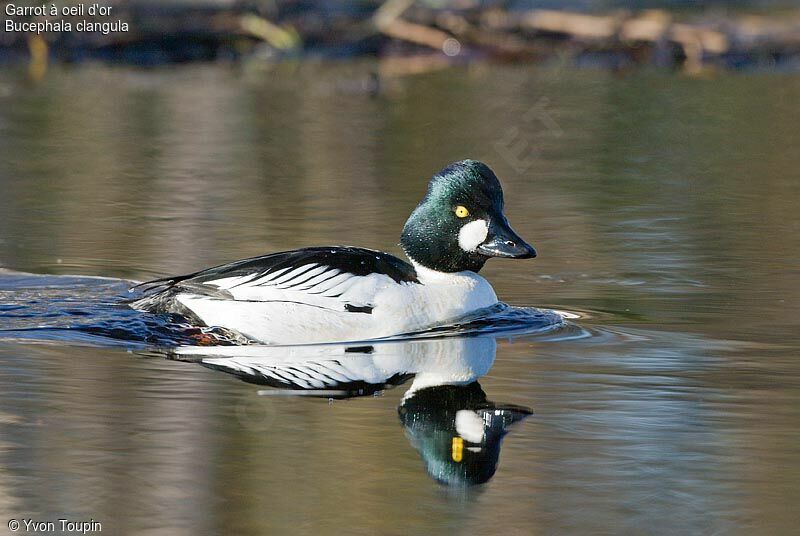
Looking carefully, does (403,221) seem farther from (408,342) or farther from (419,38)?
(419,38)

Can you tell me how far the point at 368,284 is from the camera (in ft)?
23.9

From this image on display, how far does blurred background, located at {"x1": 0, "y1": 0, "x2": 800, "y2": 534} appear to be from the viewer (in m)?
4.95

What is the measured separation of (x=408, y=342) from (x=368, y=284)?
0.35 m

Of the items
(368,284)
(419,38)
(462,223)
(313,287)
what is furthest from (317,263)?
(419,38)

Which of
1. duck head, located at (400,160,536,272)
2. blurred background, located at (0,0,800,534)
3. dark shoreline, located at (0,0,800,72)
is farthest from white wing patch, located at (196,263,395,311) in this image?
dark shoreline, located at (0,0,800,72)

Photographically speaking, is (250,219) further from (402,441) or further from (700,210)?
(402,441)

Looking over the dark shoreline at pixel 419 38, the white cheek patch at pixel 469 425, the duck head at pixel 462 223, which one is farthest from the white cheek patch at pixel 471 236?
the dark shoreline at pixel 419 38

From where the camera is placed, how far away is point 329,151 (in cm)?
1341

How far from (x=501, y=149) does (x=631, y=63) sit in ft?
23.6

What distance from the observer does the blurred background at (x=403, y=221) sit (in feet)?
16.2

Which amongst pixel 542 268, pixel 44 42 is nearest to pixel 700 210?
pixel 542 268

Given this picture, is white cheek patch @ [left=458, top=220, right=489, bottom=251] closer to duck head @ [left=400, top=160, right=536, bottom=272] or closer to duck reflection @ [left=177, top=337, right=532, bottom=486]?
duck head @ [left=400, top=160, right=536, bottom=272]

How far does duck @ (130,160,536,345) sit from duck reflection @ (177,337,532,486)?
155mm

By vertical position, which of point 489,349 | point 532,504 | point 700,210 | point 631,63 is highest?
point 631,63
